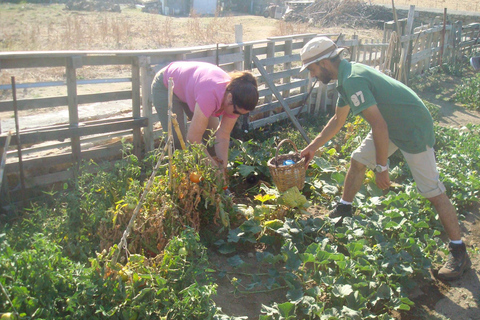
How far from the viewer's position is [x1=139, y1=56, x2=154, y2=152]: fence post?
507cm

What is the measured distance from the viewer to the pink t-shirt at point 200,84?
3.61 m

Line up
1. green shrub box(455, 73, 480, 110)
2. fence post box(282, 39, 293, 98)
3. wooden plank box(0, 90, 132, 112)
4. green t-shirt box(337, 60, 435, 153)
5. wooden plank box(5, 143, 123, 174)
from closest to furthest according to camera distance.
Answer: green t-shirt box(337, 60, 435, 153) < wooden plank box(0, 90, 132, 112) < wooden plank box(5, 143, 123, 174) < fence post box(282, 39, 293, 98) < green shrub box(455, 73, 480, 110)

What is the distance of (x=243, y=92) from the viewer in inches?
139

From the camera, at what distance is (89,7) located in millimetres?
21969

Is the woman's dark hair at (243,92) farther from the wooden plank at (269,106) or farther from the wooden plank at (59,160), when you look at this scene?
the wooden plank at (269,106)

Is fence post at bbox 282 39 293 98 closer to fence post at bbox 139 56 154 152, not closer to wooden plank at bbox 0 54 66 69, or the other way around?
fence post at bbox 139 56 154 152

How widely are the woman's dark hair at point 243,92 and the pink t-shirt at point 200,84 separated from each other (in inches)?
4.2

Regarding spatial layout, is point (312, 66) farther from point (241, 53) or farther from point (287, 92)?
point (287, 92)

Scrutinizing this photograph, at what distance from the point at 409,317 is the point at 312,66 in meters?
1.97

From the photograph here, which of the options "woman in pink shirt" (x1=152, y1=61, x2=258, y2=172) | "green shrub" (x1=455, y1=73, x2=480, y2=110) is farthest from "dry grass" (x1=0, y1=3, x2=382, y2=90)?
"green shrub" (x1=455, y1=73, x2=480, y2=110)

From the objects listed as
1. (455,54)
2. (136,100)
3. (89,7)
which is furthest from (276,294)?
(89,7)

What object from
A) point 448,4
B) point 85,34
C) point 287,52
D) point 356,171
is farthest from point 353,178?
point 448,4

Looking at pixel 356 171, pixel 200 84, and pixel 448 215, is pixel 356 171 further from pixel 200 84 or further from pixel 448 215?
pixel 200 84

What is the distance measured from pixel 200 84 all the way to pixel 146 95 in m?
1.64
